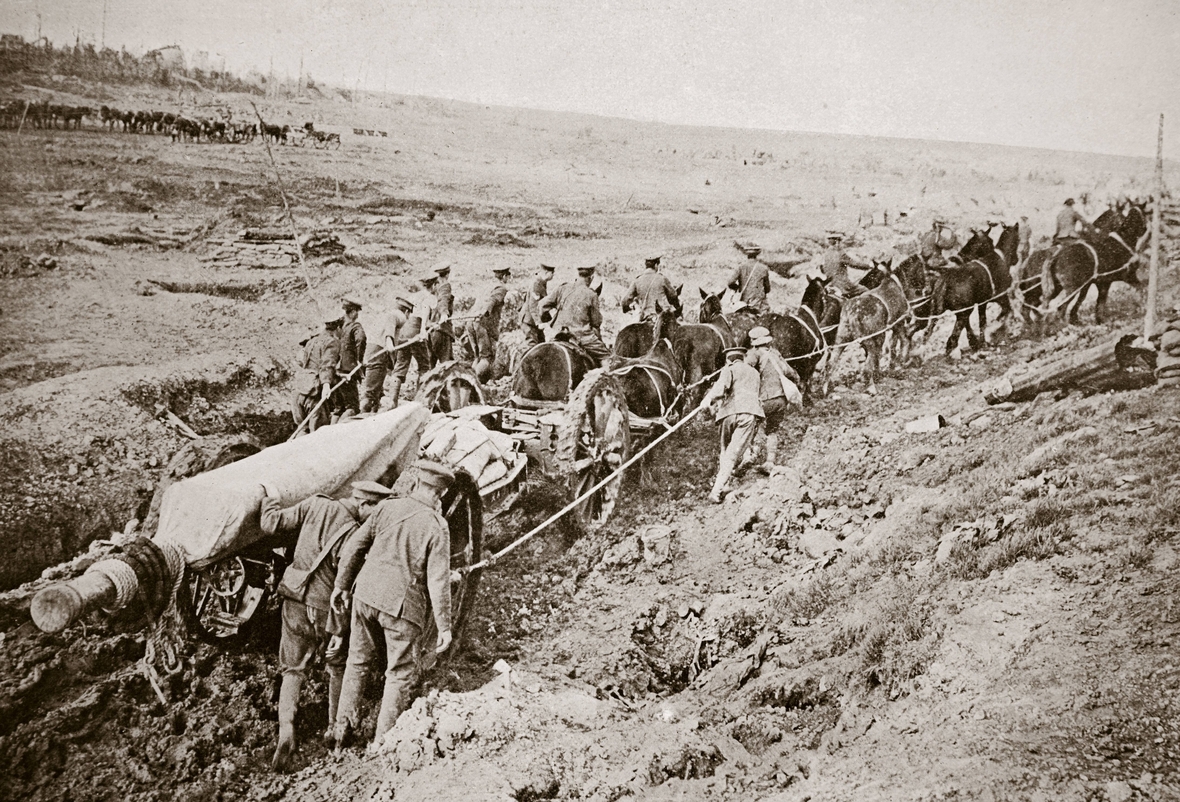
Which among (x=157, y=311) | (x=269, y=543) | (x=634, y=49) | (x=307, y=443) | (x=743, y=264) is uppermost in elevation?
(x=634, y=49)

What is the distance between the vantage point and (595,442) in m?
6.62

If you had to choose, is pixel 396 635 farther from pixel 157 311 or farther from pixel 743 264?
pixel 743 264

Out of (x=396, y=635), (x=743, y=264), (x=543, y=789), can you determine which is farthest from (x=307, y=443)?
(x=743, y=264)

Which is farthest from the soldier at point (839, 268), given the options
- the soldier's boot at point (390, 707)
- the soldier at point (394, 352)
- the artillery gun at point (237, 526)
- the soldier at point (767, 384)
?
the soldier's boot at point (390, 707)

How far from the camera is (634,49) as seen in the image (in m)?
6.45

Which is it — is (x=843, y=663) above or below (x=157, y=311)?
below

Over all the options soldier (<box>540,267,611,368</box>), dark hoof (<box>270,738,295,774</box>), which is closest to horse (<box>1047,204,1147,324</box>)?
soldier (<box>540,267,611,368</box>)

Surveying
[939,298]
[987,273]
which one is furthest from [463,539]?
[987,273]

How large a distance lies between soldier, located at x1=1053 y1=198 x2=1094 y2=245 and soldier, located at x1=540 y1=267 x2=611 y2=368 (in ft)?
22.5

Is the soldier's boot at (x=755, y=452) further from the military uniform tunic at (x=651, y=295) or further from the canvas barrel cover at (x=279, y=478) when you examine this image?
the canvas barrel cover at (x=279, y=478)

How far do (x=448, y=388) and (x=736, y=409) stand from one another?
2.74 m

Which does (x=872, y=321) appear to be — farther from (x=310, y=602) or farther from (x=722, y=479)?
(x=310, y=602)

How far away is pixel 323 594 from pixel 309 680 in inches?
30.5

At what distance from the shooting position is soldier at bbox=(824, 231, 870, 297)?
9.75 meters
